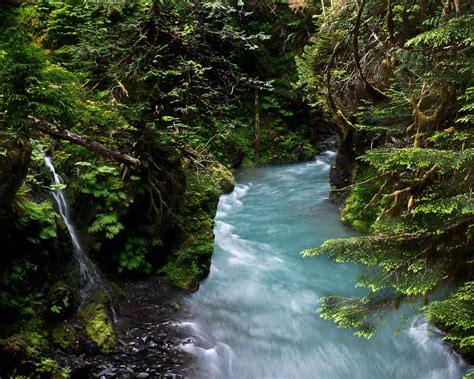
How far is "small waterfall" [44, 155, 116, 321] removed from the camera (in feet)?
18.7

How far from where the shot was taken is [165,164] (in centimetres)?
718

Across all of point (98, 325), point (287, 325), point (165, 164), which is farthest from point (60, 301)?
point (287, 325)

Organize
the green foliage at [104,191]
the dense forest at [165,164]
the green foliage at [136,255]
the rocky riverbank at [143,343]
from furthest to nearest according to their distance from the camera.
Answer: the green foliage at [136,255] → the green foliage at [104,191] → the rocky riverbank at [143,343] → the dense forest at [165,164]

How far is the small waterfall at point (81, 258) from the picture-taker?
225 inches

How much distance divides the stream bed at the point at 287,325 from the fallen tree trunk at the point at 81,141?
2537 mm

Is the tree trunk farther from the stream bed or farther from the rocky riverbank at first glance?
the stream bed

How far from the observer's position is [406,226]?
3.54 metres

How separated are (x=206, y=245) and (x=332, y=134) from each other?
15.9 m

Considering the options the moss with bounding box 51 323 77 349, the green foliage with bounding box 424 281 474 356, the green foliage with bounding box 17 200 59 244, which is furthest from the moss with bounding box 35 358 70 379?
the green foliage with bounding box 424 281 474 356

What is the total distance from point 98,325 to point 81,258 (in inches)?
51.7

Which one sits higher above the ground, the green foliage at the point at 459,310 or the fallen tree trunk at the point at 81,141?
the fallen tree trunk at the point at 81,141

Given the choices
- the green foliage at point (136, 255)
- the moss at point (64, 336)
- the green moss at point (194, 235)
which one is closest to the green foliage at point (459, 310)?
the moss at point (64, 336)

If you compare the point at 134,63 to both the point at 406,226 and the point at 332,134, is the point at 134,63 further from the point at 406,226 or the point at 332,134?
the point at 332,134

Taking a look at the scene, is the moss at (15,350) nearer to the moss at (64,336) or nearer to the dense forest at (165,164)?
the dense forest at (165,164)
